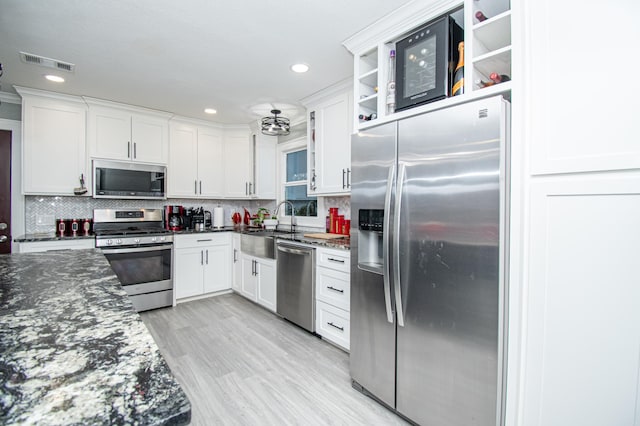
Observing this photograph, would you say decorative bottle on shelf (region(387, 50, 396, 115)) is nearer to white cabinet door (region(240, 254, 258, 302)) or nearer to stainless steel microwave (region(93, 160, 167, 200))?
white cabinet door (region(240, 254, 258, 302))

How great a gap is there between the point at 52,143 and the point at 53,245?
44.9 inches

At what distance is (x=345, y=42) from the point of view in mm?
2254

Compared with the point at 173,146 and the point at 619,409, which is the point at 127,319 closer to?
the point at 619,409

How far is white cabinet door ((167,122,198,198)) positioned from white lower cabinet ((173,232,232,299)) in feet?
2.33

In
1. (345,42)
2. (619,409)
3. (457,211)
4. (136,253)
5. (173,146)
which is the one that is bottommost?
(619,409)

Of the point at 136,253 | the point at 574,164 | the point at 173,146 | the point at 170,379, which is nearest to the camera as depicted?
the point at 170,379

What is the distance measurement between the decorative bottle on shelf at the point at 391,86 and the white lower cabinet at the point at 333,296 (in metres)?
1.14

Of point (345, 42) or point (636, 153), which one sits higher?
point (345, 42)

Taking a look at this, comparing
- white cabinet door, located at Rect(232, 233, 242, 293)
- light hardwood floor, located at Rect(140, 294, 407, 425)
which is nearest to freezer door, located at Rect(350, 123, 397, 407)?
light hardwood floor, located at Rect(140, 294, 407, 425)

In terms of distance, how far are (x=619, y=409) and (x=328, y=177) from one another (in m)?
2.45

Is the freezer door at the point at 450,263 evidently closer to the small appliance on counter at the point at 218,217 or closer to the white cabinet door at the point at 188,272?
the white cabinet door at the point at 188,272

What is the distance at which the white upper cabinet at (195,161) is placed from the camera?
13.3ft

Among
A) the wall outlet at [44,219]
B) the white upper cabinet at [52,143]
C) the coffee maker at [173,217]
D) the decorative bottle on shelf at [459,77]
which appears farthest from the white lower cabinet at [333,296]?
the wall outlet at [44,219]

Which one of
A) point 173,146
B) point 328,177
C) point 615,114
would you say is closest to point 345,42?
point 328,177
